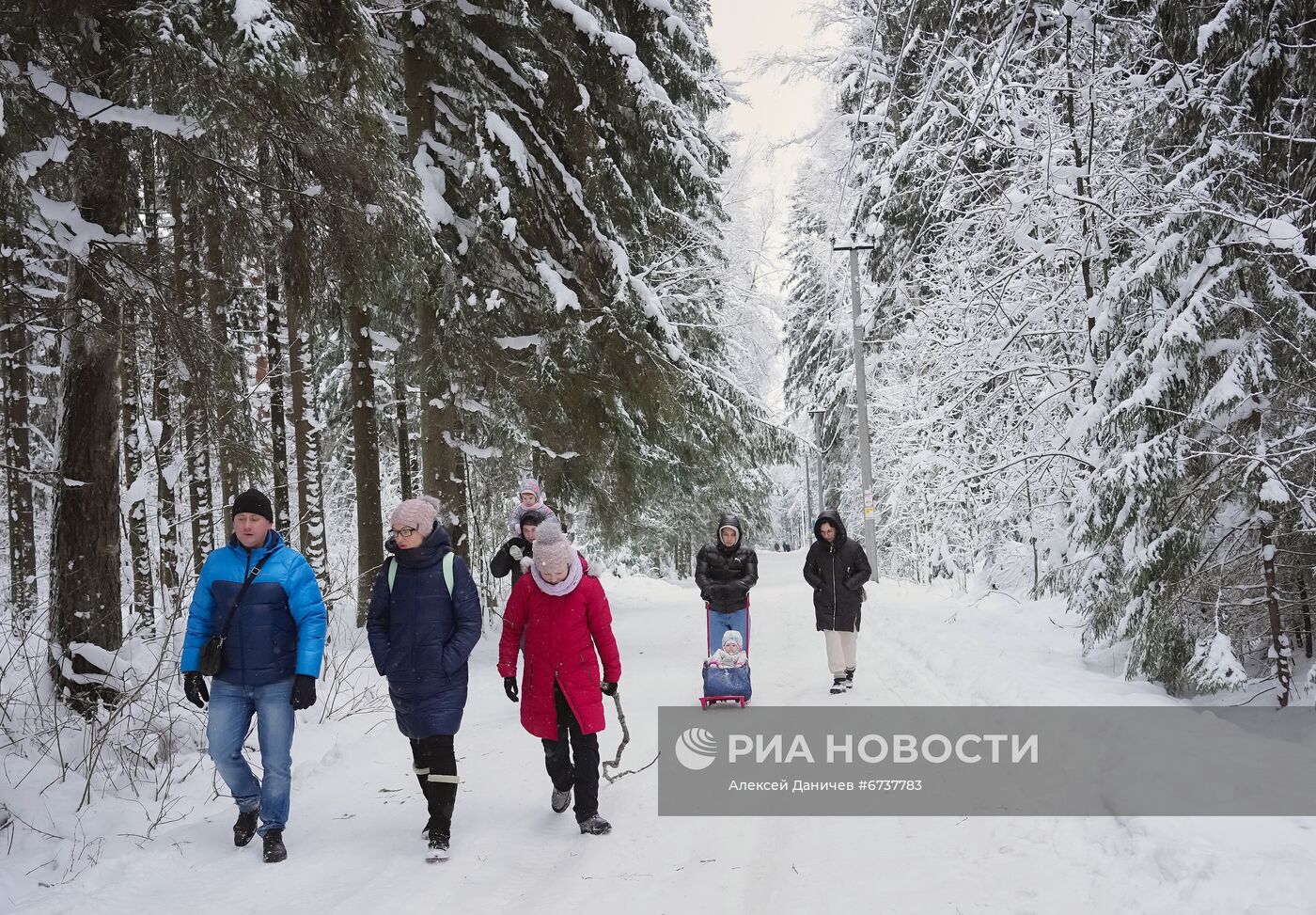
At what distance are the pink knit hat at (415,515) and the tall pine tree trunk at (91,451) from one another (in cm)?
278

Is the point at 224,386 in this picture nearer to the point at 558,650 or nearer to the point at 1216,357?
the point at 558,650

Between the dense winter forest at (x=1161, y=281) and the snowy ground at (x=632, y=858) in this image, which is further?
the dense winter forest at (x=1161, y=281)

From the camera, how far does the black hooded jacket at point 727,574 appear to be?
28.4 feet

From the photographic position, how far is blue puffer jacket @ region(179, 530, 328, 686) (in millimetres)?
4707

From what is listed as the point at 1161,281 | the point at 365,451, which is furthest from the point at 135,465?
the point at 1161,281

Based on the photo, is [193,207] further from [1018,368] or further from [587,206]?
[1018,368]

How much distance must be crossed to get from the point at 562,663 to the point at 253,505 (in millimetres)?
2137

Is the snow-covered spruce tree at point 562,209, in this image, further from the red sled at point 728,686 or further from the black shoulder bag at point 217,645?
the black shoulder bag at point 217,645

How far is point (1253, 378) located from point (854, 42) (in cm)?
723

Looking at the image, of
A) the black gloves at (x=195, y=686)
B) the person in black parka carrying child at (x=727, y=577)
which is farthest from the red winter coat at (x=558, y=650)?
the person in black parka carrying child at (x=727, y=577)

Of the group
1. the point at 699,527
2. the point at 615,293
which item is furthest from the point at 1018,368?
the point at 699,527

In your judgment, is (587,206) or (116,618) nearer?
(116,618)

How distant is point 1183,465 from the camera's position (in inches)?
250

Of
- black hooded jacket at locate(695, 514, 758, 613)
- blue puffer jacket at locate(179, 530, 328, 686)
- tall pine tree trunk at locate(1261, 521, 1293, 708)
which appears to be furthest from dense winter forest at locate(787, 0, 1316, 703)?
blue puffer jacket at locate(179, 530, 328, 686)
